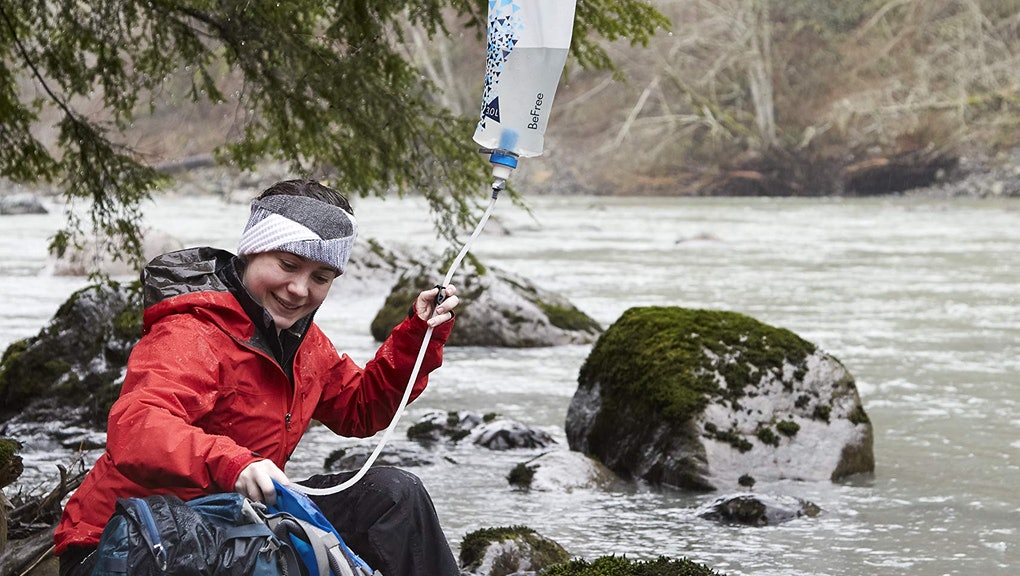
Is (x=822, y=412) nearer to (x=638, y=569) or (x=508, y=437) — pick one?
(x=508, y=437)

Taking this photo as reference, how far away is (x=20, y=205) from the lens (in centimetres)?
3025

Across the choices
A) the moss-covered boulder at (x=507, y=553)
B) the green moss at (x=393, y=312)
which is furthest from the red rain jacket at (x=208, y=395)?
the green moss at (x=393, y=312)

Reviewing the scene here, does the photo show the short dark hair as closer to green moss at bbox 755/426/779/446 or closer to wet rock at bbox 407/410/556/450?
green moss at bbox 755/426/779/446

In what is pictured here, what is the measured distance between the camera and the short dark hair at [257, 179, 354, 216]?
328cm

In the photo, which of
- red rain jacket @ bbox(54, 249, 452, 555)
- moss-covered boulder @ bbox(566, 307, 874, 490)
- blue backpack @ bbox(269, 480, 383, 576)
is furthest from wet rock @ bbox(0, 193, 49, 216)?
blue backpack @ bbox(269, 480, 383, 576)

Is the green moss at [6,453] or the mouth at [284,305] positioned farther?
the green moss at [6,453]

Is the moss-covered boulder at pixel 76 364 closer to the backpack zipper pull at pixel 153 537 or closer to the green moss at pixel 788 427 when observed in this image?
the green moss at pixel 788 427

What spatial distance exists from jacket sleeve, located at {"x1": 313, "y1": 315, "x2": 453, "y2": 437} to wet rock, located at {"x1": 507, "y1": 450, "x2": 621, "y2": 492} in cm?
328

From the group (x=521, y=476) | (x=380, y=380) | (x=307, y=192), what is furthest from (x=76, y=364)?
(x=307, y=192)

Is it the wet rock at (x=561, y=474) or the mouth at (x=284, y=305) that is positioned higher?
the mouth at (x=284, y=305)

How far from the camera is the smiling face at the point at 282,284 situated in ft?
10.4

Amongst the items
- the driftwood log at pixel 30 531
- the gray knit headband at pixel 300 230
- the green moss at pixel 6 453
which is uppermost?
the gray knit headband at pixel 300 230

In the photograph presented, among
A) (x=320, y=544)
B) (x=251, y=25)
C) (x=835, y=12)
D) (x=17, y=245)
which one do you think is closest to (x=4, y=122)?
(x=251, y=25)

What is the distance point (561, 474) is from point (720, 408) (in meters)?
0.87
